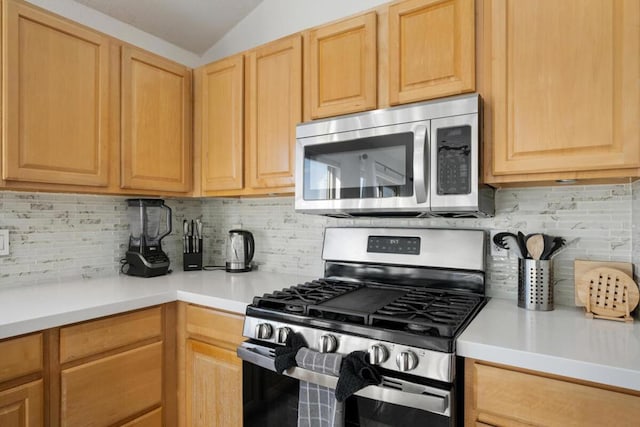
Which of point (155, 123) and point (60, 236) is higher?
point (155, 123)

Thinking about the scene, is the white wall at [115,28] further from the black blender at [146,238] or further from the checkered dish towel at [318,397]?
the checkered dish towel at [318,397]

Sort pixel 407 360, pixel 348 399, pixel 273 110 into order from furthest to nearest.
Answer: pixel 273 110, pixel 348 399, pixel 407 360

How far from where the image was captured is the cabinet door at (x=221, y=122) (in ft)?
6.50

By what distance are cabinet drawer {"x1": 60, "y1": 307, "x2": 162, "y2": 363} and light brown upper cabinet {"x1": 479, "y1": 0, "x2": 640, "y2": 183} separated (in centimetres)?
152

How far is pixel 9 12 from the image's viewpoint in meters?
1.47

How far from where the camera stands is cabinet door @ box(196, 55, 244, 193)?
198 centimetres

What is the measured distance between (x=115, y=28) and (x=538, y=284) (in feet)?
8.03

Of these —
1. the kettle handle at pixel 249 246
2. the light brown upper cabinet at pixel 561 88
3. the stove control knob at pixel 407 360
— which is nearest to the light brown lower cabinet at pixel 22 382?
the kettle handle at pixel 249 246

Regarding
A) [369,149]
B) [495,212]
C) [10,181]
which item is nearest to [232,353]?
[369,149]

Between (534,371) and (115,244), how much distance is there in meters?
2.11

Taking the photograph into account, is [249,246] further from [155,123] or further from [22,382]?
[22,382]

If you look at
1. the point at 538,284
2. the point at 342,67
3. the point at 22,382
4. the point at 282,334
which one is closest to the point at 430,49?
the point at 342,67

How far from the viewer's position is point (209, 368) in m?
1.64

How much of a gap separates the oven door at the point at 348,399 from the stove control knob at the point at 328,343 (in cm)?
8
